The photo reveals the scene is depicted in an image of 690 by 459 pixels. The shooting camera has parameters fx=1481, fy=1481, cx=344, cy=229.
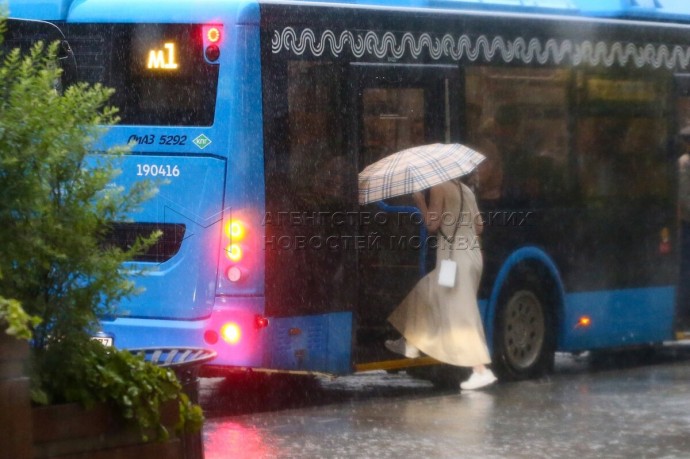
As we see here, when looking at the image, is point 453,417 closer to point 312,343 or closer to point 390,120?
point 312,343

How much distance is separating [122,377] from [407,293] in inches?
267

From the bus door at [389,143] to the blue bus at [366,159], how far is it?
0.02 m

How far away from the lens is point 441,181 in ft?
37.0

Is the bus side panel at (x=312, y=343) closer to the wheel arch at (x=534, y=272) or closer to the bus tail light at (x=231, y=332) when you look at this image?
the bus tail light at (x=231, y=332)

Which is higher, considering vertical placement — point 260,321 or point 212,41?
point 212,41

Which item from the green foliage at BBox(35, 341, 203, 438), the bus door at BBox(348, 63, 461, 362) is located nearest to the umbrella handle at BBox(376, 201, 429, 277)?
the bus door at BBox(348, 63, 461, 362)

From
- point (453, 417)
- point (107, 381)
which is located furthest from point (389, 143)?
point (107, 381)

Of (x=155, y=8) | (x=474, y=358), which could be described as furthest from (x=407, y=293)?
(x=155, y=8)

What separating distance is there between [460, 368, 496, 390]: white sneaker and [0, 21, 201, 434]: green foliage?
705cm

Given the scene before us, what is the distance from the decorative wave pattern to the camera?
10.6m

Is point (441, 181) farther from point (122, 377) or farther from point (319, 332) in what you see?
point (122, 377)

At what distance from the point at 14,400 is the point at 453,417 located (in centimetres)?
619

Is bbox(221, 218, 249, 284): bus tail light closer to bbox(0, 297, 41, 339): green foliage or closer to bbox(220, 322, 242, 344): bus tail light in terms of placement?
bbox(220, 322, 242, 344): bus tail light

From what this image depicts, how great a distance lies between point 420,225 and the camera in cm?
1156
